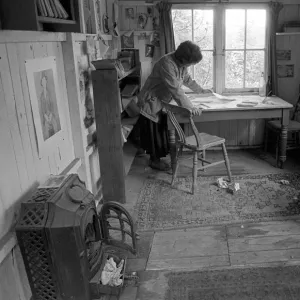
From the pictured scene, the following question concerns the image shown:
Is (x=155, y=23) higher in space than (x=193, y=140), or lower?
higher

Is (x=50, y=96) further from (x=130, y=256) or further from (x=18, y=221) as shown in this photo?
(x=130, y=256)

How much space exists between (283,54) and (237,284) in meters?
3.22

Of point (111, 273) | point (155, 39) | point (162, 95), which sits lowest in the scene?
point (111, 273)

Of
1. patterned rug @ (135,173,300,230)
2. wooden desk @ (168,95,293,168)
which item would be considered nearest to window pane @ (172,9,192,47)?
wooden desk @ (168,95,293,168)

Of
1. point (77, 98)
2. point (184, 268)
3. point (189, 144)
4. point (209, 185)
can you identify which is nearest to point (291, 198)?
point (209, 185)

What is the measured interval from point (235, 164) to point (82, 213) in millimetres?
2805

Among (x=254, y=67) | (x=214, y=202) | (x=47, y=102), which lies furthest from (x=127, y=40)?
(x=47, y=102)

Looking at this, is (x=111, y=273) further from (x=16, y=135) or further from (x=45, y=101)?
(x=45, y=101)

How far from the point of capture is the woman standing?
3496 mm

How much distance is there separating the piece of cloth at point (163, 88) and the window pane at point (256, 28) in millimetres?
1085

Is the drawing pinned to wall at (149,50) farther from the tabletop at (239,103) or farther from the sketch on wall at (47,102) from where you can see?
the sketch on wall at (47,102)

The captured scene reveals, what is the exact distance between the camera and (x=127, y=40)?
→ 4379 mm

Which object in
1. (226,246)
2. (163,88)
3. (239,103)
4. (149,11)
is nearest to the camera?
(226,246)

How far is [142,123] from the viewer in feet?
13.0
